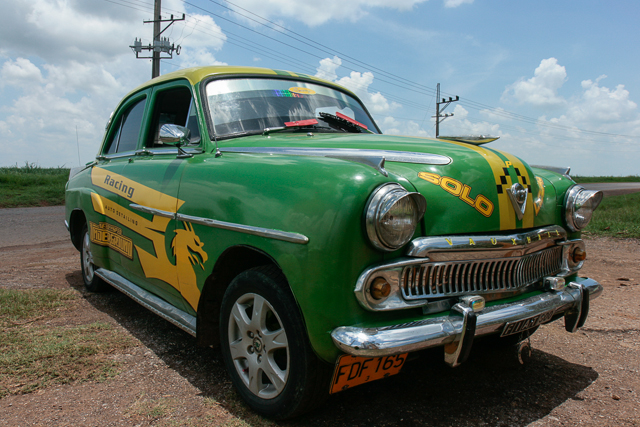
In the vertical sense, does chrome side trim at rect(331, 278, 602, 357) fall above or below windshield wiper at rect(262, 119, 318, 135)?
below

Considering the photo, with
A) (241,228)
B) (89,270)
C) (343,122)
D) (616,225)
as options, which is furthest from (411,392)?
(616,225)

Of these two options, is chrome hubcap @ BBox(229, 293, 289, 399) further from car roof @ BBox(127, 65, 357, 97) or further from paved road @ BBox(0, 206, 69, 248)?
paved road @ BBox(0, 206, 69, 248)

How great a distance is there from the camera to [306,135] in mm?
2906

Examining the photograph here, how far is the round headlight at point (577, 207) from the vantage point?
261 centimetres

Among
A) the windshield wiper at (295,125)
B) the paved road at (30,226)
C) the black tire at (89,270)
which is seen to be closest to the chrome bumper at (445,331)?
the windshield wiper at (295,125)

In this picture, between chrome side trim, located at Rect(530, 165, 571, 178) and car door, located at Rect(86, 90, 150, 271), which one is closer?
chrome side trim, located at Rect(530, 165, 571, 178)

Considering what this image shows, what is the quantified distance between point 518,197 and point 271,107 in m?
1.68

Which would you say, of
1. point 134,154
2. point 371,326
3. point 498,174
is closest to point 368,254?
point 371,326

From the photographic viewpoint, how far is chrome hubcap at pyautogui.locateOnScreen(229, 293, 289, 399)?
2082mm

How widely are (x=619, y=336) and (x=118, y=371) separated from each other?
3299mm

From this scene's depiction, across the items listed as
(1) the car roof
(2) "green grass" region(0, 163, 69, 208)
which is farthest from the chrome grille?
(2) "green grass" region(0, 163, 69, 208)

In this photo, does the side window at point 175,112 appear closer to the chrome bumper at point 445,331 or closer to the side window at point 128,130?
the side window at point 128,130

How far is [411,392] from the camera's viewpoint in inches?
96.5

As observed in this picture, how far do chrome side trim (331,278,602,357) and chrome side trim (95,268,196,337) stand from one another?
1155 millimetres
